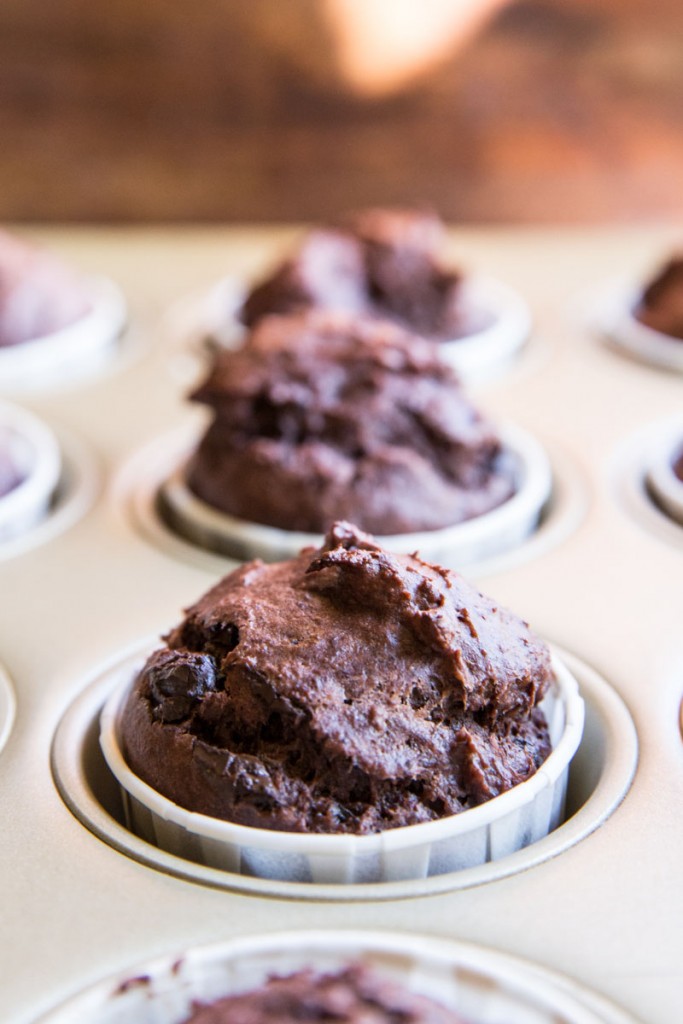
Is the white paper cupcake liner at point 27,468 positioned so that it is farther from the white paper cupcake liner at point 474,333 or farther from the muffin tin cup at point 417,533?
the white paper cupcake liner at point 474,333

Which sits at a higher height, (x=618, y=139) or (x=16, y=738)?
(x=618, y=139)

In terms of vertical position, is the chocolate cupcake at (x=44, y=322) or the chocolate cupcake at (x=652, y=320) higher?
the chocolate cupcake at (x=652, y=320)

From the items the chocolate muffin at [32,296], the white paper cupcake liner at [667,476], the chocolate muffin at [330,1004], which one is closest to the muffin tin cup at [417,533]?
the white paper cupcake liner at [667,476]

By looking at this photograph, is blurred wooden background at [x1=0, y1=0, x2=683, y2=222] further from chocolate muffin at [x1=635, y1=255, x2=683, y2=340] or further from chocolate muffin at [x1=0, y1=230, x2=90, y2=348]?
chocolate muffin at [x1=635, y1=255, x2=683, y2=340]

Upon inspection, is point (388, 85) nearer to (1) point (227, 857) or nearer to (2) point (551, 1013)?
(1) point (227, 857)

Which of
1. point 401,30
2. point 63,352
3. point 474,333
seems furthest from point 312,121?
point 63,352

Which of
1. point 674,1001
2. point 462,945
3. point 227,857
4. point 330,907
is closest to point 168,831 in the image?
point 227,857

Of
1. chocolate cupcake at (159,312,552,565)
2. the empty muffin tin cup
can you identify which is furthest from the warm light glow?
the empty muffin tin cup

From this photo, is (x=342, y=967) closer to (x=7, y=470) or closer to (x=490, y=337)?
(x=7, y=470)
